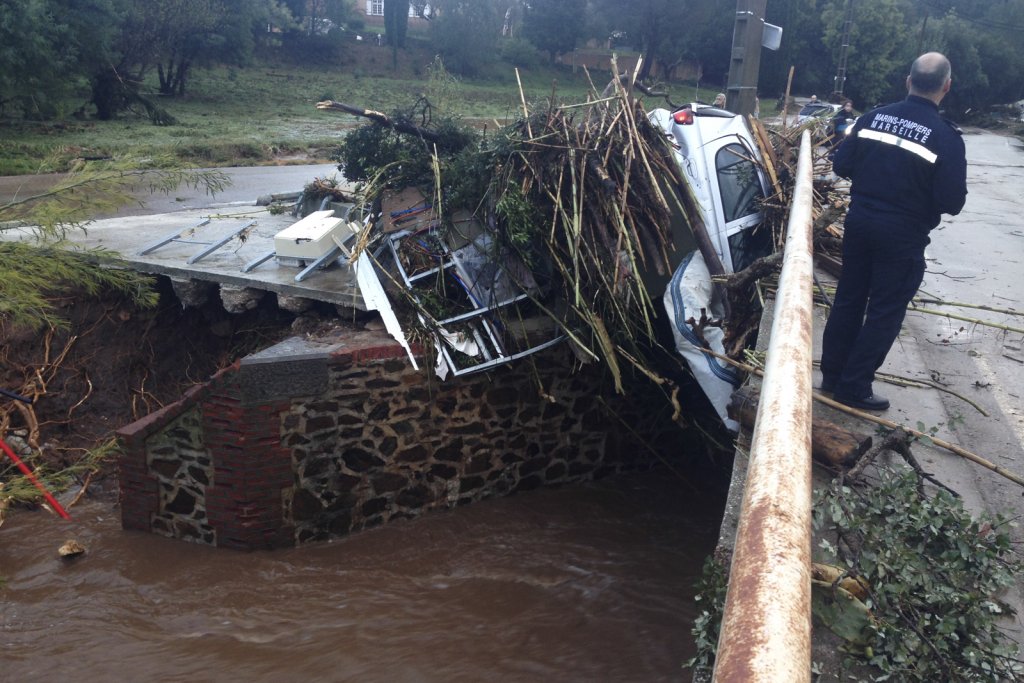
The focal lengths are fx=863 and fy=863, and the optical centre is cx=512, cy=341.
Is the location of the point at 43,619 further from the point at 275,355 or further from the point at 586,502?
the point at 586,502

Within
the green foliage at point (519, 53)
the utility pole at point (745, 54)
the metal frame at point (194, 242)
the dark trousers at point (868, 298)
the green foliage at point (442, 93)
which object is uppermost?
the green foliage at point (519, 53)

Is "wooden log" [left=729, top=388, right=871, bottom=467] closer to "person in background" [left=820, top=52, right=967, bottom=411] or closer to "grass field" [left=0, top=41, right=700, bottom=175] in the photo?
"person in background" [left=820, top=52, right=967, bottom=411]

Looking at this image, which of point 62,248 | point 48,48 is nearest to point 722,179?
point 62,248

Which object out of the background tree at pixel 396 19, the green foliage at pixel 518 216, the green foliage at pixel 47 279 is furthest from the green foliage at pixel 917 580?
the background tree at pixel 396 19

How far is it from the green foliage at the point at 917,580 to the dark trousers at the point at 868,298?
1.10 meters

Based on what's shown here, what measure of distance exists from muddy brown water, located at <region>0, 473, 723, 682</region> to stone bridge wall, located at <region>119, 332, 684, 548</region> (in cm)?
23

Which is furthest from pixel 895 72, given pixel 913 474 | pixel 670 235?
pixel 913 474

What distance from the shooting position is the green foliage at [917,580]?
116 inches

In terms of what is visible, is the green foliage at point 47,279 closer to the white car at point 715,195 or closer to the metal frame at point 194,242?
the metal frame at point 194,242

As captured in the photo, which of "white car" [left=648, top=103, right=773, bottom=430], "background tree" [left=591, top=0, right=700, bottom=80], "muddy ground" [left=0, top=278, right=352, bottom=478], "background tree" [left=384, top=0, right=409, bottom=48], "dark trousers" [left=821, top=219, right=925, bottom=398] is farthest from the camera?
A: "background tree" [left=384, top=0, right=409, bottom=48]

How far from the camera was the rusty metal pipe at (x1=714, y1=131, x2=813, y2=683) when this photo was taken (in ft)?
4.86

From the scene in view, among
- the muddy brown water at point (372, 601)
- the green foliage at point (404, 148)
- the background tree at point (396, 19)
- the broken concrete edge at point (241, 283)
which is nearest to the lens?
the muddy brown water at point (372, 601)

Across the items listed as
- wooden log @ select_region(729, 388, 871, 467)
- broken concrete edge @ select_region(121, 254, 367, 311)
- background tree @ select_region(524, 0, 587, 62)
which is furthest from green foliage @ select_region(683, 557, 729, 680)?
background tree @ select_region(524, 0, 587, 62)

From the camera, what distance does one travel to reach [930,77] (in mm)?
4523
